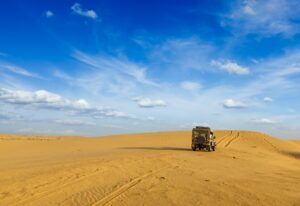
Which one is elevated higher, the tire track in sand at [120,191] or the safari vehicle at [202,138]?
the safari vehicle at [202,138]

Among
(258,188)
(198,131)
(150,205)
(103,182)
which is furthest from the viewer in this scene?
(198,131)

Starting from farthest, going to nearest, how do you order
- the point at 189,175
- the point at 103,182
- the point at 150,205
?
1. the point at 189,175
2. the point at 103,182
3. the point at 150,205

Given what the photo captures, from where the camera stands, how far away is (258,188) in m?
14.1

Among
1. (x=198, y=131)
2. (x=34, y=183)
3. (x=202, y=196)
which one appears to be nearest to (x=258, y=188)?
(x=202, y=196)

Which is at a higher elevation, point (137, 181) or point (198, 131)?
point (198, 131)

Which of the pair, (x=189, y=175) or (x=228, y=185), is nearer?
(x=228, y=185)

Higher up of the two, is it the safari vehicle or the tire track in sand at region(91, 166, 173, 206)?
the safari vehicle

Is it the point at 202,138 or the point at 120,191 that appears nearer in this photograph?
the point at 120,191

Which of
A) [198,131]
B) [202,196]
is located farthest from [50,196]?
[198,131]

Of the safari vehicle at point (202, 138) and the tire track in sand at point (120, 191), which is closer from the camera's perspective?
the tire track in sand at point (120, 191)

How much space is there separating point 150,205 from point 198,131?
29.4 metres

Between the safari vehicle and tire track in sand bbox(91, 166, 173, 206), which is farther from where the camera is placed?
the safari vehicle

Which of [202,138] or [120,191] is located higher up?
[202,138]

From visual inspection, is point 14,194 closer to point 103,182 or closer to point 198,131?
point 103,182
